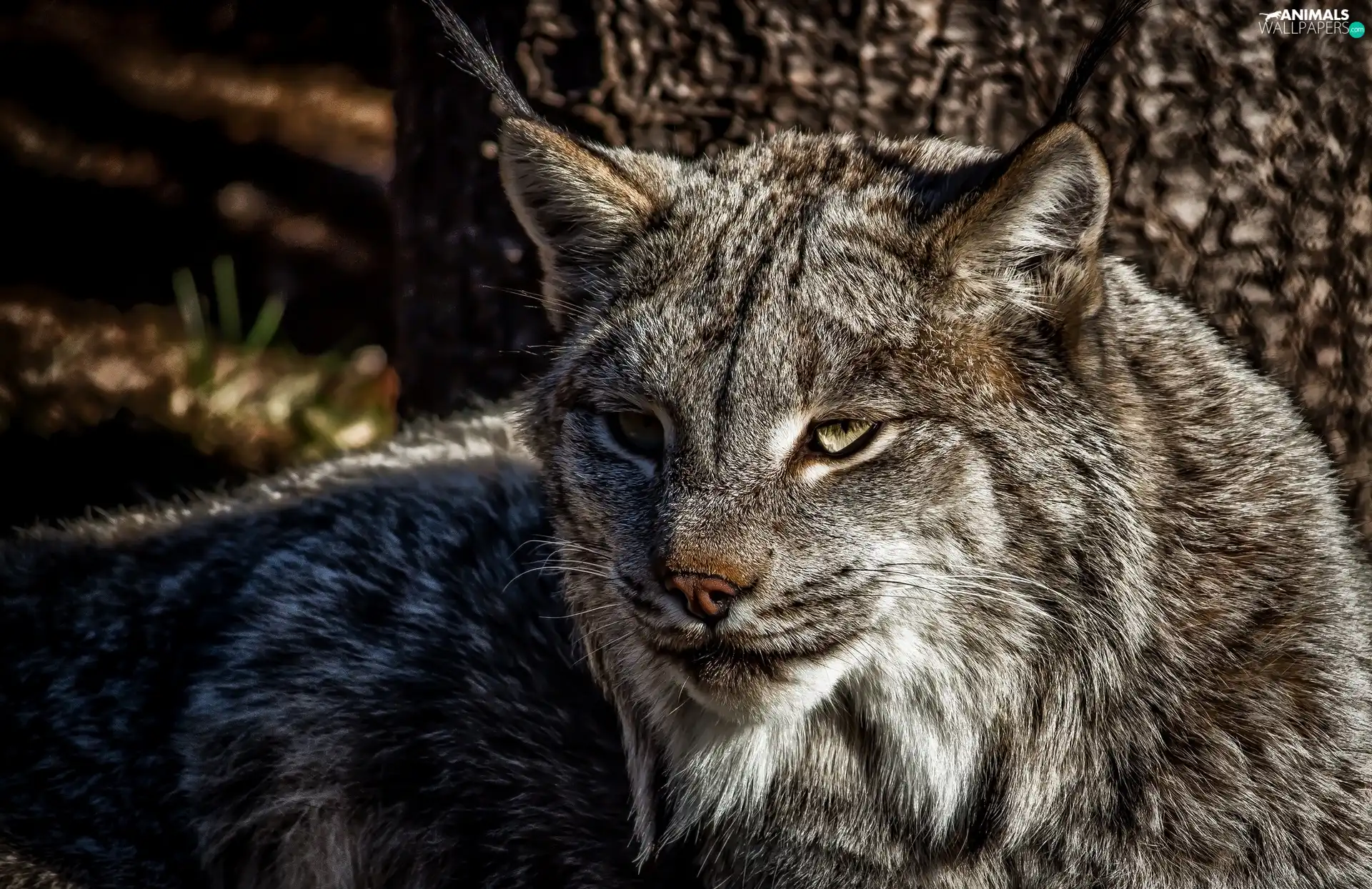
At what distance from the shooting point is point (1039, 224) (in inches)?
119

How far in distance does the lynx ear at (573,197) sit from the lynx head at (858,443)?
22 cm

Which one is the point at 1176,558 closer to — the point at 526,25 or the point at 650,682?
the point at 650,682

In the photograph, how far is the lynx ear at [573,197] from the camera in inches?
134

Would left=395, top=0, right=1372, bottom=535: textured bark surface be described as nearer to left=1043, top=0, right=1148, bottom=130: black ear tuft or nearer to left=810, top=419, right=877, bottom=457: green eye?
left=1043, top=0, right=1148, bottom=130: black ear tuft

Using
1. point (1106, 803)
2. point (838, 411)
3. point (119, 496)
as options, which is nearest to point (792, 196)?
point (838, 411)

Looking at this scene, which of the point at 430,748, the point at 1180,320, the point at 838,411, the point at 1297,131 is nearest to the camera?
the point at 838,411

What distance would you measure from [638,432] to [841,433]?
18.7 inches

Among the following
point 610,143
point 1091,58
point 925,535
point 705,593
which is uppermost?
point 1091,58

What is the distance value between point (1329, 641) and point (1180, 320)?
811 mm

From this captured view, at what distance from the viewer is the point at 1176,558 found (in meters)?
3.13

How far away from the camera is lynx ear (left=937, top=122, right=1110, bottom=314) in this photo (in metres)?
2.91

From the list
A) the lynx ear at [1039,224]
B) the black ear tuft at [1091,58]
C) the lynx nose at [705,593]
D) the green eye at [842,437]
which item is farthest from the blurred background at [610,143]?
the lynx nose at [705,593]

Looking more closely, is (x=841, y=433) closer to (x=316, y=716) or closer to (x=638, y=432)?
(x=638, y=432)

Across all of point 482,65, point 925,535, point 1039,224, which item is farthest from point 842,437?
point 482,65
